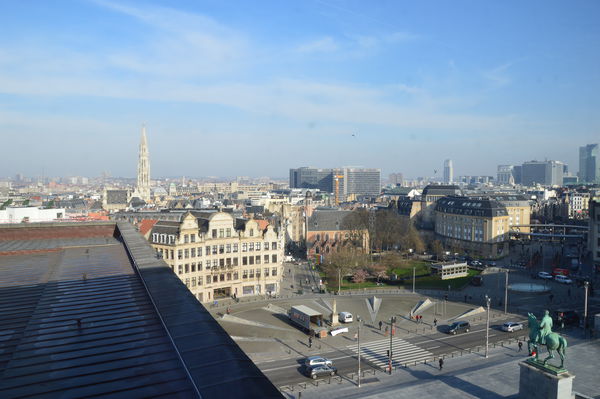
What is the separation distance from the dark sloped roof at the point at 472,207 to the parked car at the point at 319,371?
74.9 meters

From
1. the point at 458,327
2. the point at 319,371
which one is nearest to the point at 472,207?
the point at 458,327

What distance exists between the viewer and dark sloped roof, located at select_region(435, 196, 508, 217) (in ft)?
333

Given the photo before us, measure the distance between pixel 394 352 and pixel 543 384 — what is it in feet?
51.0

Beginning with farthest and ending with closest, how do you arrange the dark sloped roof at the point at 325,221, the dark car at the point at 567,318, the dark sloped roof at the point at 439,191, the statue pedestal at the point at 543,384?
the dark sloped roof at the point at 439,191 → the dark sloped roof at the point at 325,221 → the dark car at the point at 567,318 → the statue pedestal at the point at 543,384

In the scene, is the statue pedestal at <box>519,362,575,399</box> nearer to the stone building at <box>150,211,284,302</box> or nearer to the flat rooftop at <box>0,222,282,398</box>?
the flat rooftop at <box>0,222,282,398</box>

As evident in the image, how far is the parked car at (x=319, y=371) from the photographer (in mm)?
36156

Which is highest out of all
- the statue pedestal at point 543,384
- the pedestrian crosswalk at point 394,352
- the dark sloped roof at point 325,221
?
the dark sloped roof at point 325,221

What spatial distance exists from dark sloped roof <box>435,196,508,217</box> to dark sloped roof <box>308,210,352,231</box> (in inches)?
1102

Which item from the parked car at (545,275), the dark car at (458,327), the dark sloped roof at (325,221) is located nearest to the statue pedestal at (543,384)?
the dark car at (458,327)

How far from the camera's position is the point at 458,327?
157 feet

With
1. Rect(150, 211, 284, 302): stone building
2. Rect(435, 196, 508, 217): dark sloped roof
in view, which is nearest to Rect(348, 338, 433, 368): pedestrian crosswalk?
Rect(150, 211, 284, 302): stone building

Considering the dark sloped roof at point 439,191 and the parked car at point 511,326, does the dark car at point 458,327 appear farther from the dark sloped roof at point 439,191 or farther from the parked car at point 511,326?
the dark sloped roof at point 439,191

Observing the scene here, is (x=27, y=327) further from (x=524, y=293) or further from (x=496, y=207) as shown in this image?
(x=496, y=207)

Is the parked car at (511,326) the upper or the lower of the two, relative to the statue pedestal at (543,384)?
lower
